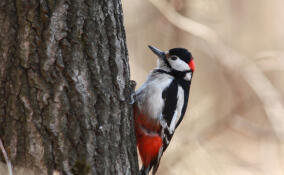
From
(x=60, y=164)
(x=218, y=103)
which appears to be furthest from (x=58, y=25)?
(x=218, y=103)

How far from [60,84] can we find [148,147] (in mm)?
1588

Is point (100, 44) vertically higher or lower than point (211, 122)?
higher

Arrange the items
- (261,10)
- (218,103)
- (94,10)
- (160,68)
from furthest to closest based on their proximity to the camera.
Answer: (261,10) < (218,103) < (160,68) < (94,10)

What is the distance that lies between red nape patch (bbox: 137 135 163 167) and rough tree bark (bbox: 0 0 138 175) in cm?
108

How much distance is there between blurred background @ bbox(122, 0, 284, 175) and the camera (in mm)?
5746

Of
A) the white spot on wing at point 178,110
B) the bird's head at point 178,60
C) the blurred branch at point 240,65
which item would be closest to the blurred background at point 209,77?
the blurred branch at point 240,65

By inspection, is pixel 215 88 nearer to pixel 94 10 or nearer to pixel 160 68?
pixel 160 68

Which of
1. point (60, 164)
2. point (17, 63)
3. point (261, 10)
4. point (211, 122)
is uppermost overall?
point (261, 10)

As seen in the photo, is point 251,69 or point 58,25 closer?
point 58,25

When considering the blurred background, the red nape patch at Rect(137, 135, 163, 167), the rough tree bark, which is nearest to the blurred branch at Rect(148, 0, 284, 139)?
the blurred background

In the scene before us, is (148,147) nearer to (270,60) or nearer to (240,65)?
(240,65)

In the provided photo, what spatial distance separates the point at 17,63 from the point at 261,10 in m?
7.83

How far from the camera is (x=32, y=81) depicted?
2.15m

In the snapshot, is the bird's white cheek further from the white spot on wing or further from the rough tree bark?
the rough tree bark
